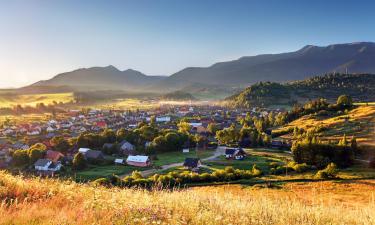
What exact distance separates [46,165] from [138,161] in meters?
17.1

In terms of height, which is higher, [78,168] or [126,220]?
[126,220]

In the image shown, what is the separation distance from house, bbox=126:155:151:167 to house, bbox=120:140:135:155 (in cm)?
854

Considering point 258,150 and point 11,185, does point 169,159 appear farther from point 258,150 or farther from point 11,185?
point 11,185

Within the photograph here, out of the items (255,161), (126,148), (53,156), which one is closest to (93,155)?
(53,156)

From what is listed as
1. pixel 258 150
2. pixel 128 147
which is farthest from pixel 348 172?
pixel 128 147

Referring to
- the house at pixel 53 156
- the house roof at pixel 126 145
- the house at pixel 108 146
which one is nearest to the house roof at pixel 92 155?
the house at pixel 53 156

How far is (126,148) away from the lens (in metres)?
86.2

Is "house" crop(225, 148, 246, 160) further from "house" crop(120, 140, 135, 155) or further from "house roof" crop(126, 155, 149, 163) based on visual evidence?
"house" crop(120, 140, 135, 155)

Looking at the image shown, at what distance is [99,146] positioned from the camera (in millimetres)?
89250

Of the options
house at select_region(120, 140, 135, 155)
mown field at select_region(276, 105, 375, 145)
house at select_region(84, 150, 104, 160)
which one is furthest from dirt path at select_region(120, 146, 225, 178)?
mown field at select_region(276, 105, 375, 145)

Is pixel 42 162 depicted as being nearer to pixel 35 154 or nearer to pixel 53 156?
pixel 35 154

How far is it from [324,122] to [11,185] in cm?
11075

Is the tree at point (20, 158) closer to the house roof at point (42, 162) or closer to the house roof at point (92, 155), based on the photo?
the house roof at point (42, 162)

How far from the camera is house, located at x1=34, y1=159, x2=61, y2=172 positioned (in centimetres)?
6556
